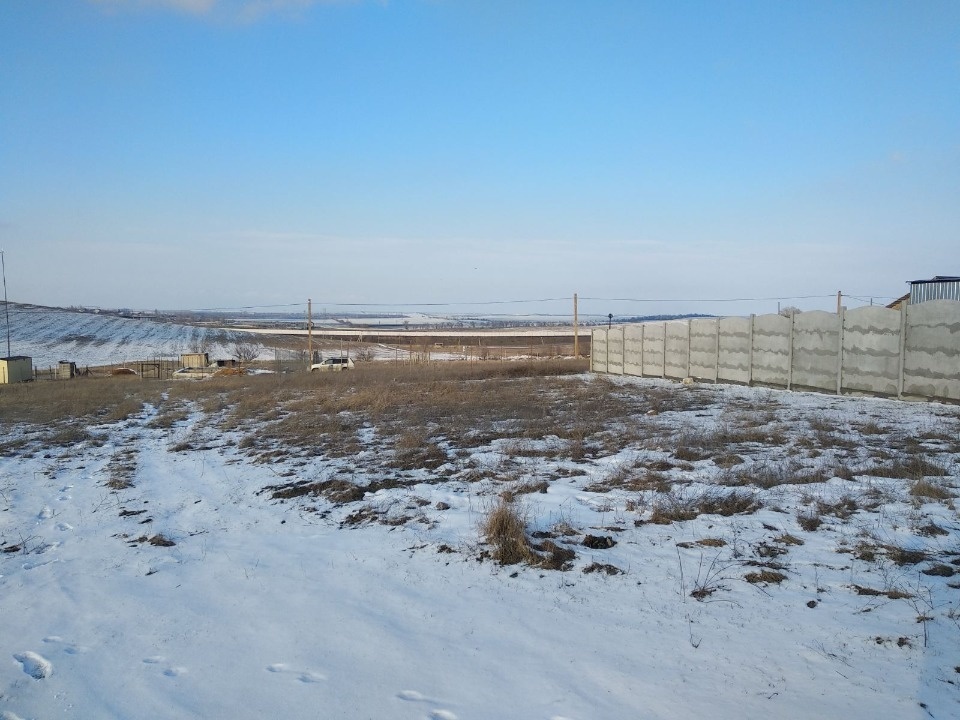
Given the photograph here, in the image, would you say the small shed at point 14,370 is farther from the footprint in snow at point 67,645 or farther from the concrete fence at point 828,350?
the footprint in snow at point 67,645

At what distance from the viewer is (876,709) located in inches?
136

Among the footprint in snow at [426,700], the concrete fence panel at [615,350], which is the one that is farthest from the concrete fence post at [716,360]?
the footprint in snow at [426,700]

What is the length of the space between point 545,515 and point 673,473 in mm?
2424

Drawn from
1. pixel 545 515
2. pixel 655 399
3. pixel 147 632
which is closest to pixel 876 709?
pixel 545 515

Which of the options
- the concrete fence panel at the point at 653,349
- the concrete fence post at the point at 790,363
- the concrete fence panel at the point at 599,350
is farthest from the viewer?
the concrete fence panel at the point at 599,350

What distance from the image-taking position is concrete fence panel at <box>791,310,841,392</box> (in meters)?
17.0

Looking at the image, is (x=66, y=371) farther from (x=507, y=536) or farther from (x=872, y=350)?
(x=507, y=536)

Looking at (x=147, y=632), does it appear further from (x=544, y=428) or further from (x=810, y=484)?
(x=544, y=428)

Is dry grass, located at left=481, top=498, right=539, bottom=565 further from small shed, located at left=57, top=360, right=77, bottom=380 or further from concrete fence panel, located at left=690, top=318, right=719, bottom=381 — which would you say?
small shed, located at left=57, top=360, right=77, bottom=380

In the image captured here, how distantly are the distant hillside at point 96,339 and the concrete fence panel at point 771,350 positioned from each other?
65.1 meters

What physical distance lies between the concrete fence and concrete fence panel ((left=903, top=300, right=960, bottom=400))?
0.02 meters

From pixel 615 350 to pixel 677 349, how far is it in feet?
17.3

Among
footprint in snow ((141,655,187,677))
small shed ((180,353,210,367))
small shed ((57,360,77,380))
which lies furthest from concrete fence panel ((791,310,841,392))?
small shed ((180,353,210,367))

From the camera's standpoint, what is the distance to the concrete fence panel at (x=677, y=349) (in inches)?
939
